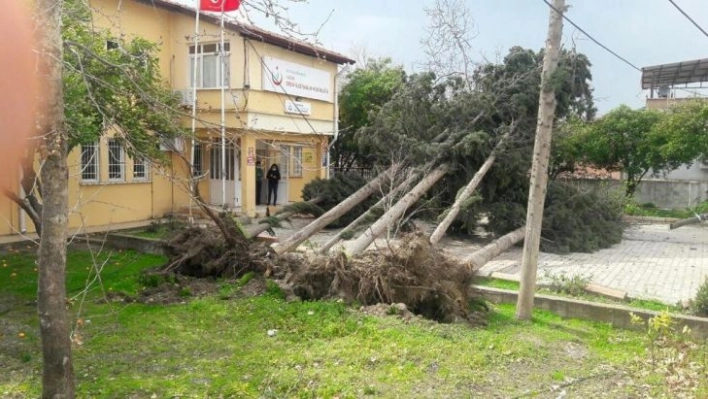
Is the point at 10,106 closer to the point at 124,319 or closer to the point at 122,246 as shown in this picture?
the point at 124,319

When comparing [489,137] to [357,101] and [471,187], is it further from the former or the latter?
[357,101]

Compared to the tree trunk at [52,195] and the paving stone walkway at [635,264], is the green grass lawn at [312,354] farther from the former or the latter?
the paving stone walkway at [635,264]

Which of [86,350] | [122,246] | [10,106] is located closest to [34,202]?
[86,350]

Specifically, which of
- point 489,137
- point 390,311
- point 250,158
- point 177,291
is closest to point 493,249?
point 489,137

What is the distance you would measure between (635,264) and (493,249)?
300cm

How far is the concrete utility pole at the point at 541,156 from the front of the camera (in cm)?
693

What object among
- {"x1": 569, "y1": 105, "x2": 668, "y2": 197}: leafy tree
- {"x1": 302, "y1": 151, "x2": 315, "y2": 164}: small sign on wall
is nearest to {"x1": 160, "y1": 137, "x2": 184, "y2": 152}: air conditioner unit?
{"x1": 302, "y1": 151, "x2": 315, "y2": 164}: small sign on wall

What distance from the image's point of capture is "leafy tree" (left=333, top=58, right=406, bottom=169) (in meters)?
25.0

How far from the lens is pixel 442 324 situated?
7008 millimetres

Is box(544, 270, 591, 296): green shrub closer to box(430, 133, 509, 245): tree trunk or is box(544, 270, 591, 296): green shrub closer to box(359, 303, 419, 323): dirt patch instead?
box(430, 133, 509, 245): tree trunk

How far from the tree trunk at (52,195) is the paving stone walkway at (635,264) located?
5.82 meters

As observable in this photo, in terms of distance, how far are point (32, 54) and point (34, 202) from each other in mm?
4133

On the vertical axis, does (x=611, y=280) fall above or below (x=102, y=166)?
below

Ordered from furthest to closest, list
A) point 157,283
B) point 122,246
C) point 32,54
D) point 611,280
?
point 122,246
point 611,280
point 157,283
point 32,54
